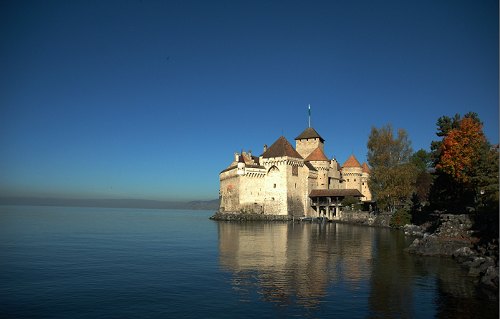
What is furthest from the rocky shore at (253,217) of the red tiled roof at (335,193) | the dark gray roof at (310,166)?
the dark gray roof at (310,166)

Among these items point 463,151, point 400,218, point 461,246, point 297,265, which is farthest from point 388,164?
point 297,265

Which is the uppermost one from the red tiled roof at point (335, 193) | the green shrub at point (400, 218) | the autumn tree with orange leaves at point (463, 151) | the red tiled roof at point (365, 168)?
the red tiled roof at point (365, 168)

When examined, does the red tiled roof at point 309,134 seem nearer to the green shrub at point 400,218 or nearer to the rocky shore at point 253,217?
the rocky shore at point 253,217

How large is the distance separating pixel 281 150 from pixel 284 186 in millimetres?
6488

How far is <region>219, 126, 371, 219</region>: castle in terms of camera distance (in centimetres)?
6950

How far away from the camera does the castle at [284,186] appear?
69500 mm

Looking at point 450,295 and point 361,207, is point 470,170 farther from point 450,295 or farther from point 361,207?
point 361,207

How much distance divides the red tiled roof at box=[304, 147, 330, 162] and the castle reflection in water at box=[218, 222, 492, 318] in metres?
45.1

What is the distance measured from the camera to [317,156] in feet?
250

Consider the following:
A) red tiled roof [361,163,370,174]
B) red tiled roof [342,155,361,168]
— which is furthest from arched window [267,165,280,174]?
red tiled roof [361,163,370,174]

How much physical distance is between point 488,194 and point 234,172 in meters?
48.7

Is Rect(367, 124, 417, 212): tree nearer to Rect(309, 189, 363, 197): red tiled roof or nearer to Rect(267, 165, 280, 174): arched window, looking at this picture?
Rect(309, 189, 363, 197): red tiled roof

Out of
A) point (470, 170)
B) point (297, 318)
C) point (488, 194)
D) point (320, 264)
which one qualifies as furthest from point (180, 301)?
point (470, 170)

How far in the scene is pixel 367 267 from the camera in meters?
22.7
